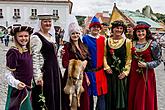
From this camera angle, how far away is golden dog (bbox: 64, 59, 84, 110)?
480 cm

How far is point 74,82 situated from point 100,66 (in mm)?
532

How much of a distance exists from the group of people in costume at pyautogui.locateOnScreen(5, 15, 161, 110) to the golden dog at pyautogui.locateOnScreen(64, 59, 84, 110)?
0.33ft

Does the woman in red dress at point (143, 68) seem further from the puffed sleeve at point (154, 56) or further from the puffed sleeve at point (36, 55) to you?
the puffed sleeve at point (36, 55)

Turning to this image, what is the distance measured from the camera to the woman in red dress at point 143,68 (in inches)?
196

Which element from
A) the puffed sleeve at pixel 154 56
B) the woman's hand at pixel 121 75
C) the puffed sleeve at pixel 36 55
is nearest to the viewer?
the puffed sleeve at pixel 36 55

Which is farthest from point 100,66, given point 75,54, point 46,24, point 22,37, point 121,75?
point 22,37

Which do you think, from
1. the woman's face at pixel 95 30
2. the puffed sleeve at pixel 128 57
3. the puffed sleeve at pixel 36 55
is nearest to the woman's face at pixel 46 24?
the puffed sleeve at pixel 36 55

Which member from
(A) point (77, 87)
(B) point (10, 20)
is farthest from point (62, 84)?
(B) point (10, 20)

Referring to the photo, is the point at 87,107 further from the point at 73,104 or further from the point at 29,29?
the point at 29,29

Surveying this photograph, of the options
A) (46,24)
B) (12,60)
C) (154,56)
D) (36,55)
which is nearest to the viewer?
(12,60)

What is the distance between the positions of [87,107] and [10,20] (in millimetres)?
51539

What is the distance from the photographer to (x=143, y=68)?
501cm

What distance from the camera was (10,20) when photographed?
5484cm

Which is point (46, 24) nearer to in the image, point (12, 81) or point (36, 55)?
point (36, 55)
